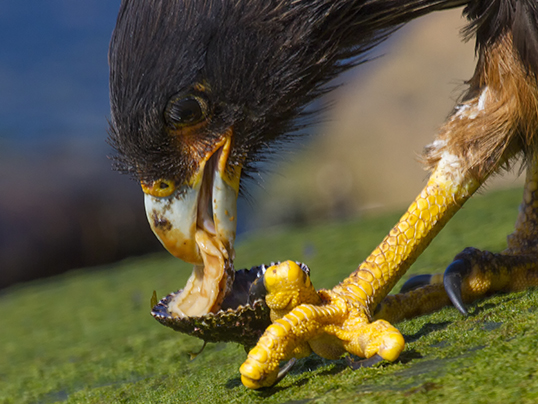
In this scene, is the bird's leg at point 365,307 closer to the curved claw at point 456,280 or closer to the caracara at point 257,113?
the caracara at point 257,113

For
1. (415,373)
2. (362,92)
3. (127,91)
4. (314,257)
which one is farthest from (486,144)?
(362,92)

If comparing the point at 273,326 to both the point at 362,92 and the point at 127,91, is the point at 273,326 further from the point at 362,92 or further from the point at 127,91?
the point at 362,92

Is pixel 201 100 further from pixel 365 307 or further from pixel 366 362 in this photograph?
pixel 366 362

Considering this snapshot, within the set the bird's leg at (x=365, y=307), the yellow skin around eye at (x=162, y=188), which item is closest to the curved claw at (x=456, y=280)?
the bird's leg at (x=365, y=307)

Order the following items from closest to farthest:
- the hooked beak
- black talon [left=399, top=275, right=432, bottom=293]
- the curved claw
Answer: the hooked beak
the curved claw
black talon [left=399, top=275, right=432, bottom=293]

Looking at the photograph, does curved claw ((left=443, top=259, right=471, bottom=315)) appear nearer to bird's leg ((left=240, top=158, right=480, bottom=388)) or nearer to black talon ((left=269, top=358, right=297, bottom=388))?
bird's leg ((left=240, top=158, right=480, bottom=388))

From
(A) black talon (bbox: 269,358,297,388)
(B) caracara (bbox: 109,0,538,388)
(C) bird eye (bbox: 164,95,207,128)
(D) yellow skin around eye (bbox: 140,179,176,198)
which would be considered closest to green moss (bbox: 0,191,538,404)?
(A) black talon (bbox: 269,358,297,388)
